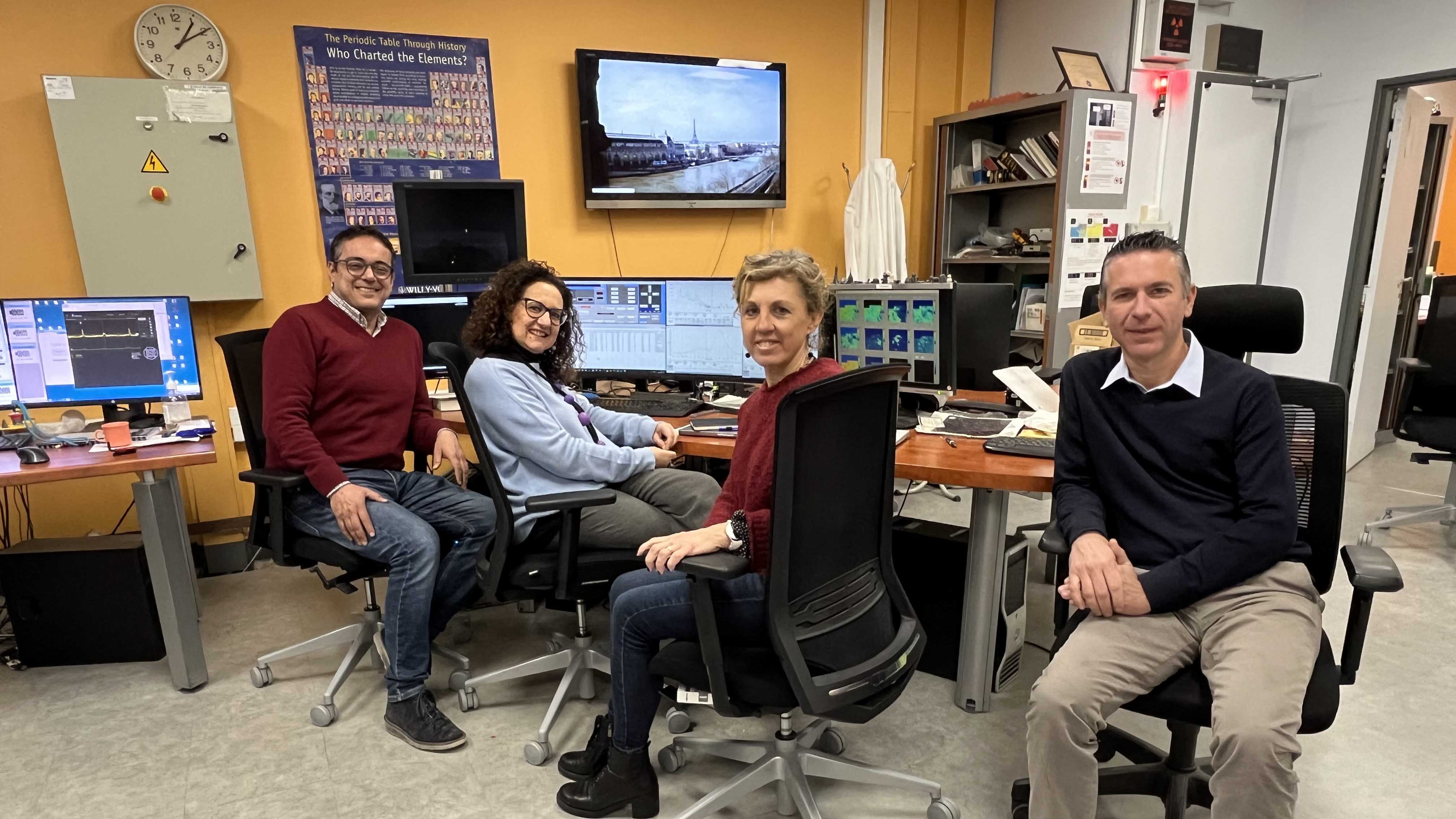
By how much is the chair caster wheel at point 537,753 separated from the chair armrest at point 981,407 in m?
1.56

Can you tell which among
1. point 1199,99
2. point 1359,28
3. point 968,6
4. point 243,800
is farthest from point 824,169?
point 243,800

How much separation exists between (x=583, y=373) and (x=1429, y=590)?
3207mm

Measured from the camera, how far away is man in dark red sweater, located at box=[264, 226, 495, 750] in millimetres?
2182

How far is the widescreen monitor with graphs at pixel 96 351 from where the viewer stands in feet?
8.41

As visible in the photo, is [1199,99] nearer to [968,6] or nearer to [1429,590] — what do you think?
[968,6]

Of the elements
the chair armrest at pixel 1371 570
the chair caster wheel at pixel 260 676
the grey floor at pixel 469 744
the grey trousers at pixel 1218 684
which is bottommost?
the grey floor at pixel 469 744

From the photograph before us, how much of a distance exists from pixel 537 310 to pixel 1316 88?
447 cm

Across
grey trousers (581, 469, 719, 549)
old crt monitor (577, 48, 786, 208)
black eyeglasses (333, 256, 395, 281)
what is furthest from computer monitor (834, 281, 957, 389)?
old crt monitor (577, 48, 786, 208)

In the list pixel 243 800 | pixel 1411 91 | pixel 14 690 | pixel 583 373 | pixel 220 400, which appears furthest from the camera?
pixel 1411 91

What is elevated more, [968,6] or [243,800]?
[968,6]

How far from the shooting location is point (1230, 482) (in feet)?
5.21

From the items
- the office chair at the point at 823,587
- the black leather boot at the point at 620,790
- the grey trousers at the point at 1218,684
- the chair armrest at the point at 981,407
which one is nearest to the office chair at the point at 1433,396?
the chair armrest at the point at 981,407

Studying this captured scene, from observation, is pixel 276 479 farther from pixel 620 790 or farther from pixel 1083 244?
pixel 1083 244

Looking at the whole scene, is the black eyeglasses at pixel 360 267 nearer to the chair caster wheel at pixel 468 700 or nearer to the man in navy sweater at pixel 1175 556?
the chair caster wheel at pixel 468 700
